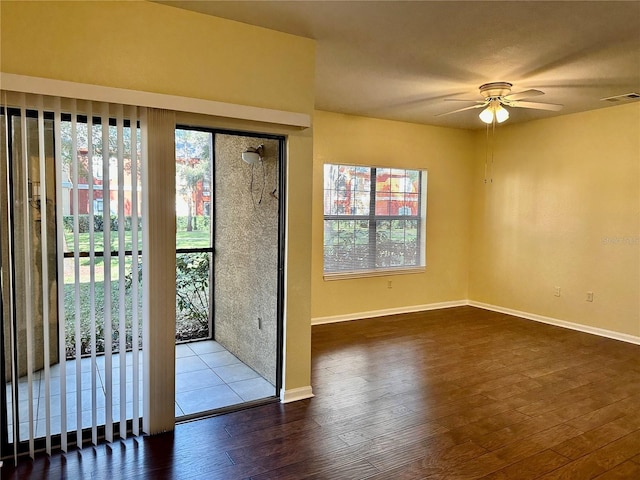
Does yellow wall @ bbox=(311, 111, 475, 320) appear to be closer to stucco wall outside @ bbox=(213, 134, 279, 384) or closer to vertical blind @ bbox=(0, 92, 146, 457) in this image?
stucco wall outside @ bbox=(213, 134, 279, 384)

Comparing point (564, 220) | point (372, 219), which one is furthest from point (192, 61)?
point (564, 220)

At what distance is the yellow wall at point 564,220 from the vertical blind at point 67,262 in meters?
4.92

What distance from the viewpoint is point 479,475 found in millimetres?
2354

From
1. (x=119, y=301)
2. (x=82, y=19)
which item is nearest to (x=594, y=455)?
(x=119, y=301)

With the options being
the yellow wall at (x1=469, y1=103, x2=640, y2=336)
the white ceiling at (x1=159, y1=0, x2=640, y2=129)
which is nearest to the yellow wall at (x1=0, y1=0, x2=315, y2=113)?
the white ceiling at (x1=159, y1=0, x2=640, y2=129)

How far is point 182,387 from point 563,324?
453 centimetres

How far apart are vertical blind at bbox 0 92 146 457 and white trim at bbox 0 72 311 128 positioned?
56mm

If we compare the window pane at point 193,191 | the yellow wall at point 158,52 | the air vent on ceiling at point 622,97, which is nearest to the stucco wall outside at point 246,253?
the window pane at point 193,191

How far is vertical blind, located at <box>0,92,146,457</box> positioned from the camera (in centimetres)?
236

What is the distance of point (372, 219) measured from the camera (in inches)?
229

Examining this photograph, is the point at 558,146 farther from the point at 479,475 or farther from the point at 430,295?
the point at 479,475

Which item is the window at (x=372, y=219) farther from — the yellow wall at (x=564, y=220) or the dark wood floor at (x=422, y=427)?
the dark wood floor at (x=422, y=427)

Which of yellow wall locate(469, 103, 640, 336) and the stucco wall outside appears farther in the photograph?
yellow wall locate(469, 103, 640, 336)

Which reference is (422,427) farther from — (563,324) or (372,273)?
(563,324)
